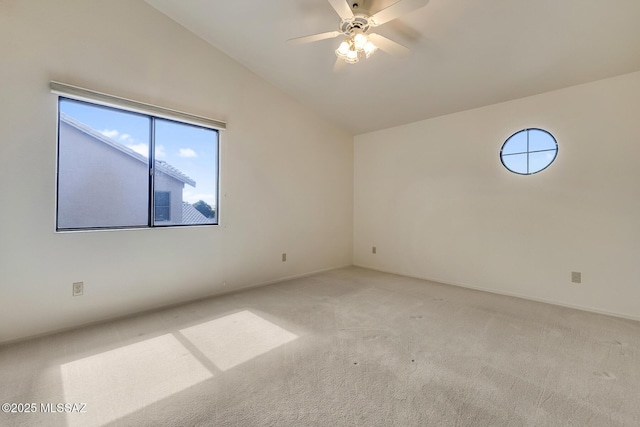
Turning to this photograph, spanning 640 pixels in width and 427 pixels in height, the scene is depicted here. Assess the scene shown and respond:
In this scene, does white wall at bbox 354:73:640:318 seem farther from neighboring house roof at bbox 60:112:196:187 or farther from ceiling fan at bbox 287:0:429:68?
neighboring house roof at bbox 60:112:196:187

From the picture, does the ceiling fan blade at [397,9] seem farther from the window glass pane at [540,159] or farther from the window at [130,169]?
the window glass pane at [540,159]

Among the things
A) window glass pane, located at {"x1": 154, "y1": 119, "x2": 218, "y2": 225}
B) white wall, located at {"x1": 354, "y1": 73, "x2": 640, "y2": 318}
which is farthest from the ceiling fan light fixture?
white wall, located at {"x1": 354, "y1": 73, "x2": 640, "y2": 318}

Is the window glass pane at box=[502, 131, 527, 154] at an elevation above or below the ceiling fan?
below

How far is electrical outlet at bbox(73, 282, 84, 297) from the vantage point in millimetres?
2418

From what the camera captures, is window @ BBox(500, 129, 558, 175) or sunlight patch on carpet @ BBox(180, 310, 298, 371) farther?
window @ BBox(500, 129, 558, 175)

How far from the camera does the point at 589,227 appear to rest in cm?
289

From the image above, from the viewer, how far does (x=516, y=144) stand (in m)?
3.35

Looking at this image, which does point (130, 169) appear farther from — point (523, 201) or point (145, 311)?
point (523, 201)

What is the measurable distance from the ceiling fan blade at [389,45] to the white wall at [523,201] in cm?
194

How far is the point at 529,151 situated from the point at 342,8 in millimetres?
2800

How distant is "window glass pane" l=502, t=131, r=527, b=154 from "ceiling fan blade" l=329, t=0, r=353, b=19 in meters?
2.60

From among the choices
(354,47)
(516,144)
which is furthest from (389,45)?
(516,144)

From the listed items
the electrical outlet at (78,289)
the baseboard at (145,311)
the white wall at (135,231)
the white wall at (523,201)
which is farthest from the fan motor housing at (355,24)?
the electrical outlet at (78,289)

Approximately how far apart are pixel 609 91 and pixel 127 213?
16.5ft
